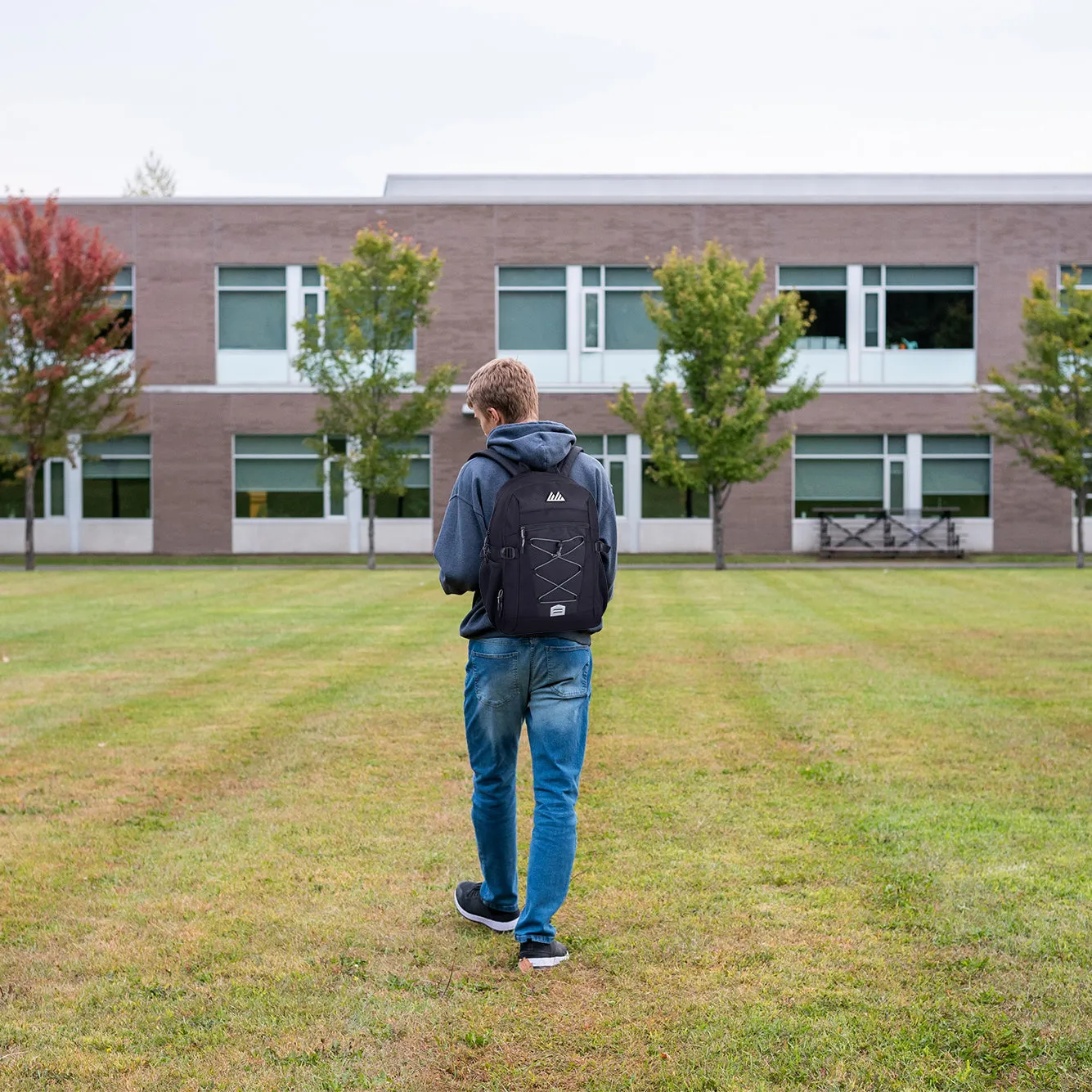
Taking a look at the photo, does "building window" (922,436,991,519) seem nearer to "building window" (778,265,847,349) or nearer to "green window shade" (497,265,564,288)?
"building window" (778,265,847,349)

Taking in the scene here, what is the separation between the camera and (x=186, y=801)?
21.9 ft

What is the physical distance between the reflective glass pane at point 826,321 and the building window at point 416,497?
976 cm

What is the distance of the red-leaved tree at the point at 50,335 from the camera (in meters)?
27.4

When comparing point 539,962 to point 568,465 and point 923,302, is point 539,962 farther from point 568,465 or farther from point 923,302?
point 923,302

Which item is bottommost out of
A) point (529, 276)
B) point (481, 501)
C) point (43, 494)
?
point (481, 501)

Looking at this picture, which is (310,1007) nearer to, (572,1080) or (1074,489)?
(572,1080)

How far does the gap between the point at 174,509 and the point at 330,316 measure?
8.57 meters

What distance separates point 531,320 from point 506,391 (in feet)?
98.6

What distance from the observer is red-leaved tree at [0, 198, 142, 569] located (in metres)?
27.4

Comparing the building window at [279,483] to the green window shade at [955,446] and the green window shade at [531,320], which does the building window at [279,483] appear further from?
the green window shade at [955,446]

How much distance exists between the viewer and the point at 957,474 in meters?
34.2

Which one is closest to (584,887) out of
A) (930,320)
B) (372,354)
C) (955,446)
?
(372,354)

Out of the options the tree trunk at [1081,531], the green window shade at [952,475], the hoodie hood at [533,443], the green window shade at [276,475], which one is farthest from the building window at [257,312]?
the hoodie hood at [533,443]

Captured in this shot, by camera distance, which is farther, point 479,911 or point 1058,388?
point 1058,388
